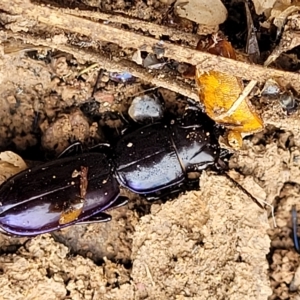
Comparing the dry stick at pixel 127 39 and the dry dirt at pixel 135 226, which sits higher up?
the dry stick at pixel 127 39

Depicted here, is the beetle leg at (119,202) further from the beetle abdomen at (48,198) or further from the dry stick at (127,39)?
the dry stick at (127,39)

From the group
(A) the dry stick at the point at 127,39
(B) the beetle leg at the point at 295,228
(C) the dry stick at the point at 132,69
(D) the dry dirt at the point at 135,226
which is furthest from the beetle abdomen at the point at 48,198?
(B) the beetle leg at the point at 295,228

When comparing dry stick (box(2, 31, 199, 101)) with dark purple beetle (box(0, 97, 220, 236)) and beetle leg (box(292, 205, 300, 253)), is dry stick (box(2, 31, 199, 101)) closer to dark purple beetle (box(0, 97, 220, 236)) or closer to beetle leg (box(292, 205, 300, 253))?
dark purple beetle (box(0, 97, 220, 236))

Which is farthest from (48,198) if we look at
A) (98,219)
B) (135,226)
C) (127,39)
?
(127,39)

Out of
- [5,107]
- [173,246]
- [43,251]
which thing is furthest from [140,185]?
[5,107]

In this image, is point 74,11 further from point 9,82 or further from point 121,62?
point 9,82

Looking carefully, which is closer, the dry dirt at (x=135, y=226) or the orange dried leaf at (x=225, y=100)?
the orange dried leaf at (x=225, y=100)

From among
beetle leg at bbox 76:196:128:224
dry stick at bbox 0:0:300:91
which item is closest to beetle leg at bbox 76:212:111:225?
→ beetle leg at bbox 76:196:128:224
